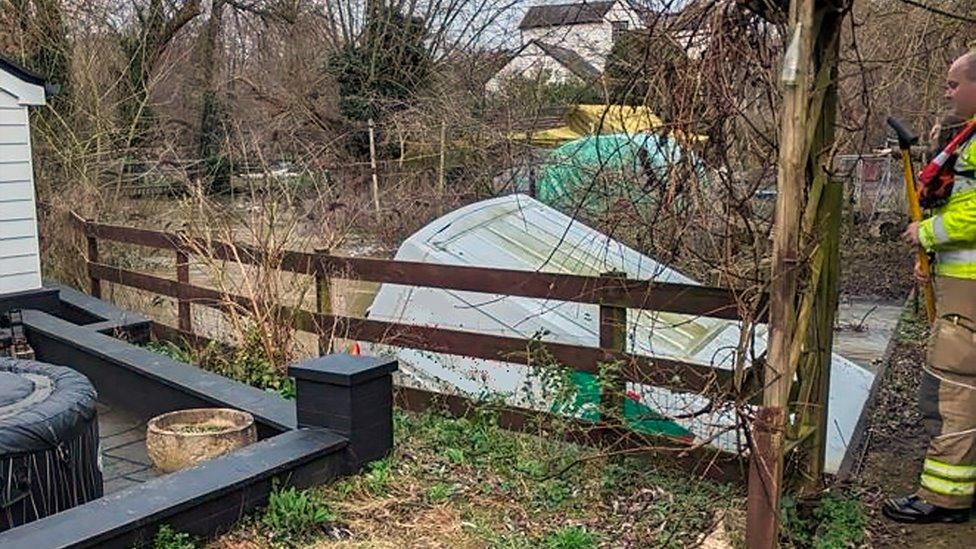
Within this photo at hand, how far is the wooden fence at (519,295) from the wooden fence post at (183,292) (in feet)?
0.06

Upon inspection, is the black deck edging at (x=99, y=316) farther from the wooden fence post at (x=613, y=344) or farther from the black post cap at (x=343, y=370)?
the wooden fence post at (x=613, y=344)

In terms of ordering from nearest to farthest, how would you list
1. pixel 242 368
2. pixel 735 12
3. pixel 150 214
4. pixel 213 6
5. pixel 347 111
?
pixel 735 12, pixel 242 368, pixel 150 214, pixel 347 111, pixel 213 6

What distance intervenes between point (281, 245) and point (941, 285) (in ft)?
14.1

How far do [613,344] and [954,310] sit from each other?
1.64m

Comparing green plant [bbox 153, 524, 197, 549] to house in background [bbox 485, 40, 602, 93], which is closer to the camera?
green plant [bbox 153, 524, 197, 549]

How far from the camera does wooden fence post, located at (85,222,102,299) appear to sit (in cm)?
826

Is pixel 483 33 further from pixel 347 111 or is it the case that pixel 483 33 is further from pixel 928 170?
pixel 928 170

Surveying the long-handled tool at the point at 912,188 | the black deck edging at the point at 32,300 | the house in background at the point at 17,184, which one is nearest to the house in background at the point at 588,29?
the long-handled tool at the point at 912,188

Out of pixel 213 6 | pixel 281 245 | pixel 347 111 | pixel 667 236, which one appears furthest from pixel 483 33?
pixel 667 236

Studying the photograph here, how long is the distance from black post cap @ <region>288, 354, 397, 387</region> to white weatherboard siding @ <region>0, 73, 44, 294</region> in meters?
4.18

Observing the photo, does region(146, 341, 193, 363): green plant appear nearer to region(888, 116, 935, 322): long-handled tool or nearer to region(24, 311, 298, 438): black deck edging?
region(24, 311, 298, 438): black deck edging

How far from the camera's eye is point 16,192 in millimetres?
7039

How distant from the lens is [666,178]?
3492mm

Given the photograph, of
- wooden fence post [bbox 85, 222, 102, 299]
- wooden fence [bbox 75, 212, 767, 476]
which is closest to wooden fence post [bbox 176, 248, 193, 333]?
wooden fence [bbox 75, 212, 767, 476]
